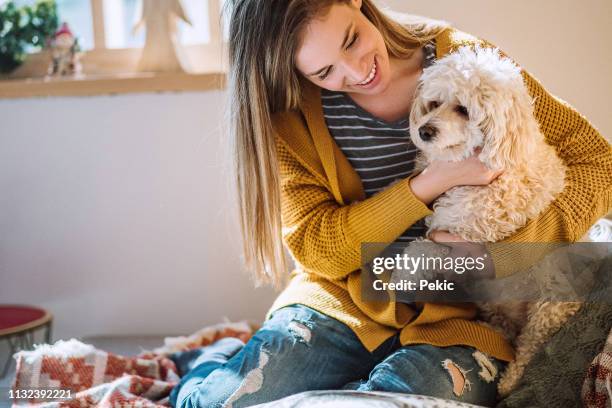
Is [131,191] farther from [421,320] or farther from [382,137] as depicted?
[421,320]

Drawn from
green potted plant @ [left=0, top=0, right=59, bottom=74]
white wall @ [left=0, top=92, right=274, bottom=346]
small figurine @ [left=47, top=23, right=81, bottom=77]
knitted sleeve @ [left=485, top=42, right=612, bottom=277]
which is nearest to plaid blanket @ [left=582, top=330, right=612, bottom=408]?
knitted sleeve @ [left=485, top=42, right=612, bottom=277]

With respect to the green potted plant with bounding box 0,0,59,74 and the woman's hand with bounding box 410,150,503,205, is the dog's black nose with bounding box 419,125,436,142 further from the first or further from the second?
the green potted plant with bounding box 0,0,59,74

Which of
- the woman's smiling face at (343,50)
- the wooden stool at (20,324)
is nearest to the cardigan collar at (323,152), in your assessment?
the woman's smiling face at (343,50)

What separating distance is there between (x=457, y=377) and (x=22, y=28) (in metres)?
1.90

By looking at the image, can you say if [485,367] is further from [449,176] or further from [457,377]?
[449,176]

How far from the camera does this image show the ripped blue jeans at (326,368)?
1303 millimetres

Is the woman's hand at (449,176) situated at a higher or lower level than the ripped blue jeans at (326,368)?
higher

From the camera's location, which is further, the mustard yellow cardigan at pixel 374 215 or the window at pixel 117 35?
the window at pixel 117 35

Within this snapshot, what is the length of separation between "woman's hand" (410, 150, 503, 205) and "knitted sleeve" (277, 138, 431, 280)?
28mm

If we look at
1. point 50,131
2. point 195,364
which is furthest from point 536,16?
point 50,131

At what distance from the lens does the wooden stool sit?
6.16 feet

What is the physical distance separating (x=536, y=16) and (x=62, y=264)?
67.1 inches

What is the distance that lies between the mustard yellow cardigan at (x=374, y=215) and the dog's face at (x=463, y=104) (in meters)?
0.11

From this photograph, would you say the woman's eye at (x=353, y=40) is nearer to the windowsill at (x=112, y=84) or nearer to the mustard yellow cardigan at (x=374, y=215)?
the mustard yellow cardigan at (x=374, y=215)
